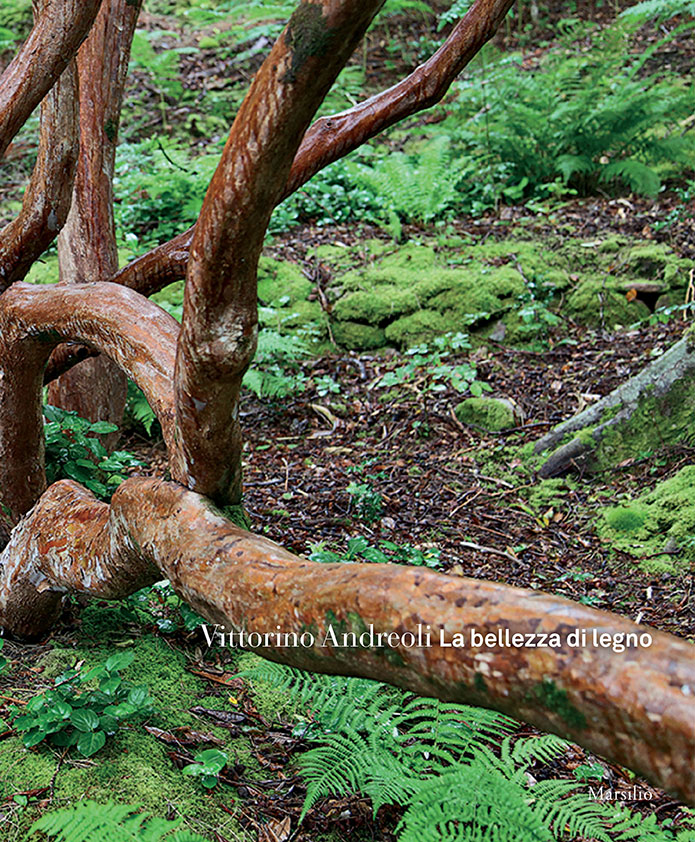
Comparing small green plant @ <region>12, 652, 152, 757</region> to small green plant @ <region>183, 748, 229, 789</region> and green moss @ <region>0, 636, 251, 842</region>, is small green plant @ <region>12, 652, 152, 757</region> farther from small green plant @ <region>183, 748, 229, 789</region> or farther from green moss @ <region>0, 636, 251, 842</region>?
small green plant @ <region>183, 748, 229, 789</region>

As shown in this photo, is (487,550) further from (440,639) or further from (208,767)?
(440,639)

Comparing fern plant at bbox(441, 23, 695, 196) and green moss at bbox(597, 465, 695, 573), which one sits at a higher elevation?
fern plant at bbox(441, 23, 695, 196)

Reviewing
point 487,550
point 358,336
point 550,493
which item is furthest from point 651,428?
point 358,336

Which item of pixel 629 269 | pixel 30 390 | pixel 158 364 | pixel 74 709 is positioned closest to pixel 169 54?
pixel 629 269

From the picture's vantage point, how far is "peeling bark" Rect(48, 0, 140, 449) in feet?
12.0

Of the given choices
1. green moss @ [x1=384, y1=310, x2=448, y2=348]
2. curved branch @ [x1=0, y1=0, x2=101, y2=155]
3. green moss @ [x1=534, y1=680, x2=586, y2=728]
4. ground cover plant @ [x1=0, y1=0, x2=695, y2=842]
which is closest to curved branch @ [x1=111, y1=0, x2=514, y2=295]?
ground cover plant @ [x1=0, y1=0, x2=695, y2=842]

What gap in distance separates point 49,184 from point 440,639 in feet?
7.68

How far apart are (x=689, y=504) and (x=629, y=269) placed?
278cm

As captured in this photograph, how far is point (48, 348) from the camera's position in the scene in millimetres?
2635

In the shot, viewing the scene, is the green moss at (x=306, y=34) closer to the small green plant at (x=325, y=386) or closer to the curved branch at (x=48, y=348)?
the curved branch at (x=48, y=348)

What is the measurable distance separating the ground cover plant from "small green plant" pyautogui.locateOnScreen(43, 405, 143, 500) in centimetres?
1

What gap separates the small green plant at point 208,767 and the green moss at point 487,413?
3.16m

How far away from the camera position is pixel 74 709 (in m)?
2.00

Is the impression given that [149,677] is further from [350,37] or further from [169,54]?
[169,54]
